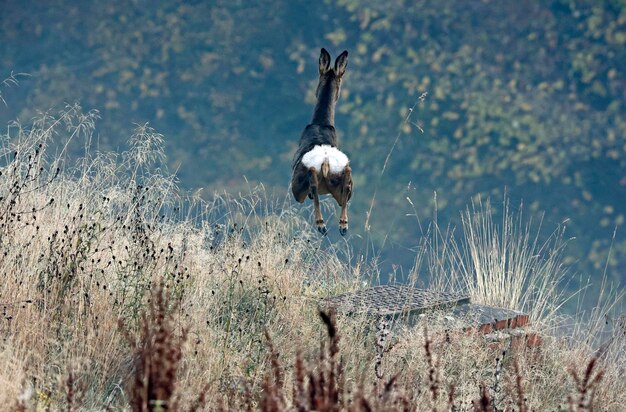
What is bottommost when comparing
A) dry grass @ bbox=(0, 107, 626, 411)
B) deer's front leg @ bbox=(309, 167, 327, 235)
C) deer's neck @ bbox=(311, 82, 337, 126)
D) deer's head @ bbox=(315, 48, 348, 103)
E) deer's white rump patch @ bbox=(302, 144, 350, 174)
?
dry grass @ bbox=(0, 107, 626, 411)

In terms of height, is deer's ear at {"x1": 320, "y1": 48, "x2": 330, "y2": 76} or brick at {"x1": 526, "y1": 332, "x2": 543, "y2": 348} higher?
deer's ear at {"x1": 320, "y1": 48, "x2": 330, "y2": 76}

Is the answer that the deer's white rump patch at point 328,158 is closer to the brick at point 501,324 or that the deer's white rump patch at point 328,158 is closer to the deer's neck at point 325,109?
the deer's neck at point 325,109

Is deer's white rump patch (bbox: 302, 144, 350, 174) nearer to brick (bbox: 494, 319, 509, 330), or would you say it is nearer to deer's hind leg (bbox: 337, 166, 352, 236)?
deer's hind leg (bbox: 337, 166, 352, 236)

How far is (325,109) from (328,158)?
773 mm

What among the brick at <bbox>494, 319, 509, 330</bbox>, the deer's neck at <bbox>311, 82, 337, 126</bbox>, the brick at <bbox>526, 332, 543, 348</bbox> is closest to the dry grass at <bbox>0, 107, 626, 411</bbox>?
the brick at <bbox>526, 332, 543, 348</bbox>

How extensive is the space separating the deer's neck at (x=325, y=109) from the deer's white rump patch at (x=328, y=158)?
1.68ft

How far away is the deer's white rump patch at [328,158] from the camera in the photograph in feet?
25.2

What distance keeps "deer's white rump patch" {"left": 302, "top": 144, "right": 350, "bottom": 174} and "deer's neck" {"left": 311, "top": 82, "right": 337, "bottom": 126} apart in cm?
51

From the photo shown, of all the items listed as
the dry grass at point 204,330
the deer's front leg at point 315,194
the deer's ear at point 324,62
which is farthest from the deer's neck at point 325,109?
the dry grass at point 204,330

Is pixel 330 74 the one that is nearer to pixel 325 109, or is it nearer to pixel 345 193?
pixel 325 109

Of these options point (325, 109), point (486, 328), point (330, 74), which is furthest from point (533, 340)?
point (330, 74)

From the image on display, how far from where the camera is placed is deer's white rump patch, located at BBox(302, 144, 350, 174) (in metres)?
7.69

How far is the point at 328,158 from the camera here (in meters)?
7.68

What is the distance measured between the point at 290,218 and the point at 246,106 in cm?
1307
